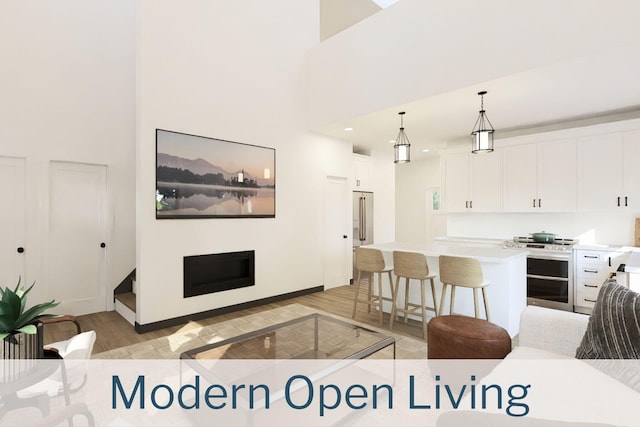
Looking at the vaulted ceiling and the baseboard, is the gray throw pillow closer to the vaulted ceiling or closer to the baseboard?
the vaulted ceiling

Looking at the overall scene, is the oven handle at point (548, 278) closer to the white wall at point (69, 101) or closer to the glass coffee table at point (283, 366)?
the glass coffee table at point (283, 366)

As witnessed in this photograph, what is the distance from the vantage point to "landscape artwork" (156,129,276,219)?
13.2ft

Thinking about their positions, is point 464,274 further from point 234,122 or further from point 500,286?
point 234,122

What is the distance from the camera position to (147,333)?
385cm

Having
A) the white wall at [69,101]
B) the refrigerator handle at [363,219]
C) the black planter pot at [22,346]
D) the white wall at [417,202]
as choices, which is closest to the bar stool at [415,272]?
the refrigerator handle at [363,219]

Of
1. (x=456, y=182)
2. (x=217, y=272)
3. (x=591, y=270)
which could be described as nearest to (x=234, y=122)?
(x=217, y=272)

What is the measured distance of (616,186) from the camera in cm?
425

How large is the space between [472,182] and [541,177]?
1011 millimetres

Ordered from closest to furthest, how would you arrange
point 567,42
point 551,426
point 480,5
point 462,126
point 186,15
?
1. point 551,426
2. point 567,42
3. point 480,5
4. point 186,15
5. point 462,126

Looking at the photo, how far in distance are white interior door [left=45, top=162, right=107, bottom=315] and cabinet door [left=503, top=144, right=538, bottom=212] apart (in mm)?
6133

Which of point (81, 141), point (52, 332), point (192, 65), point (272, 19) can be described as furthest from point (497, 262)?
point (81, 141)

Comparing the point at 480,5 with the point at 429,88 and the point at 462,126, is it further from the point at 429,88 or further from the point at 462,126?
the point at 462,126

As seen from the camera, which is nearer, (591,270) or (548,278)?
(591,270)

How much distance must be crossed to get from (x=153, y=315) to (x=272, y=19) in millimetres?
4613
